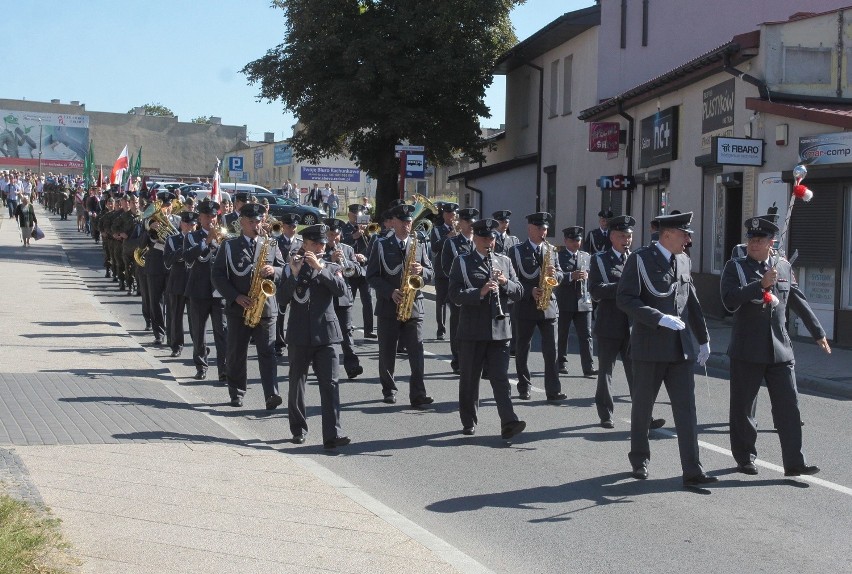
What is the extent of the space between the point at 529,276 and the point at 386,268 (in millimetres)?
1565

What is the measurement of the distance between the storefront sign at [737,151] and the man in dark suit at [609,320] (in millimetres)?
7778

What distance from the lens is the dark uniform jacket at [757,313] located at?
8312 mm

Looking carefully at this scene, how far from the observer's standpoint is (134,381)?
1225cm

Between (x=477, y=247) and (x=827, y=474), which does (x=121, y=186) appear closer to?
(x=477, y=247)

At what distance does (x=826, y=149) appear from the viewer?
Result: 1691 cm

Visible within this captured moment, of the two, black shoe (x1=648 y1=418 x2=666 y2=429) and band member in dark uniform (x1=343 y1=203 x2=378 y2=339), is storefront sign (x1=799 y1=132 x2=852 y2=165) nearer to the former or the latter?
band member in dark uniform (x1=343 y1=203 x2=378 y2=339)

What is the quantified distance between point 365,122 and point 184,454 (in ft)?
98.9

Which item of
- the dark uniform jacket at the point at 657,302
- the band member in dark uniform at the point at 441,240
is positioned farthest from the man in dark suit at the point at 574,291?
the dark uniform jacket at the point at 657,302

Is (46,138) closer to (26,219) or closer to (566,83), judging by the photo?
(26,219)

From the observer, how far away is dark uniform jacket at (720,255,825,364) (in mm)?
8312

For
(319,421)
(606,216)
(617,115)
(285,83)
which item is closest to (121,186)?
(285,83)

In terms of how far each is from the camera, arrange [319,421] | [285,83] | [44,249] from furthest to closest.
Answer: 1. [285,83]
2. [44,249]
3. [319,421]

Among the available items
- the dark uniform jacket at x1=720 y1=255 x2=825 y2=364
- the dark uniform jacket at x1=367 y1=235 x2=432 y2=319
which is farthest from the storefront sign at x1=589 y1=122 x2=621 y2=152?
the dark uniform jacket at x1=720 y1=255 x2=825 y2=364

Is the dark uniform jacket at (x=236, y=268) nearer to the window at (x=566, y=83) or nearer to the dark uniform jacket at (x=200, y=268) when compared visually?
the dark uniform jacket at (x=200, y=268)
